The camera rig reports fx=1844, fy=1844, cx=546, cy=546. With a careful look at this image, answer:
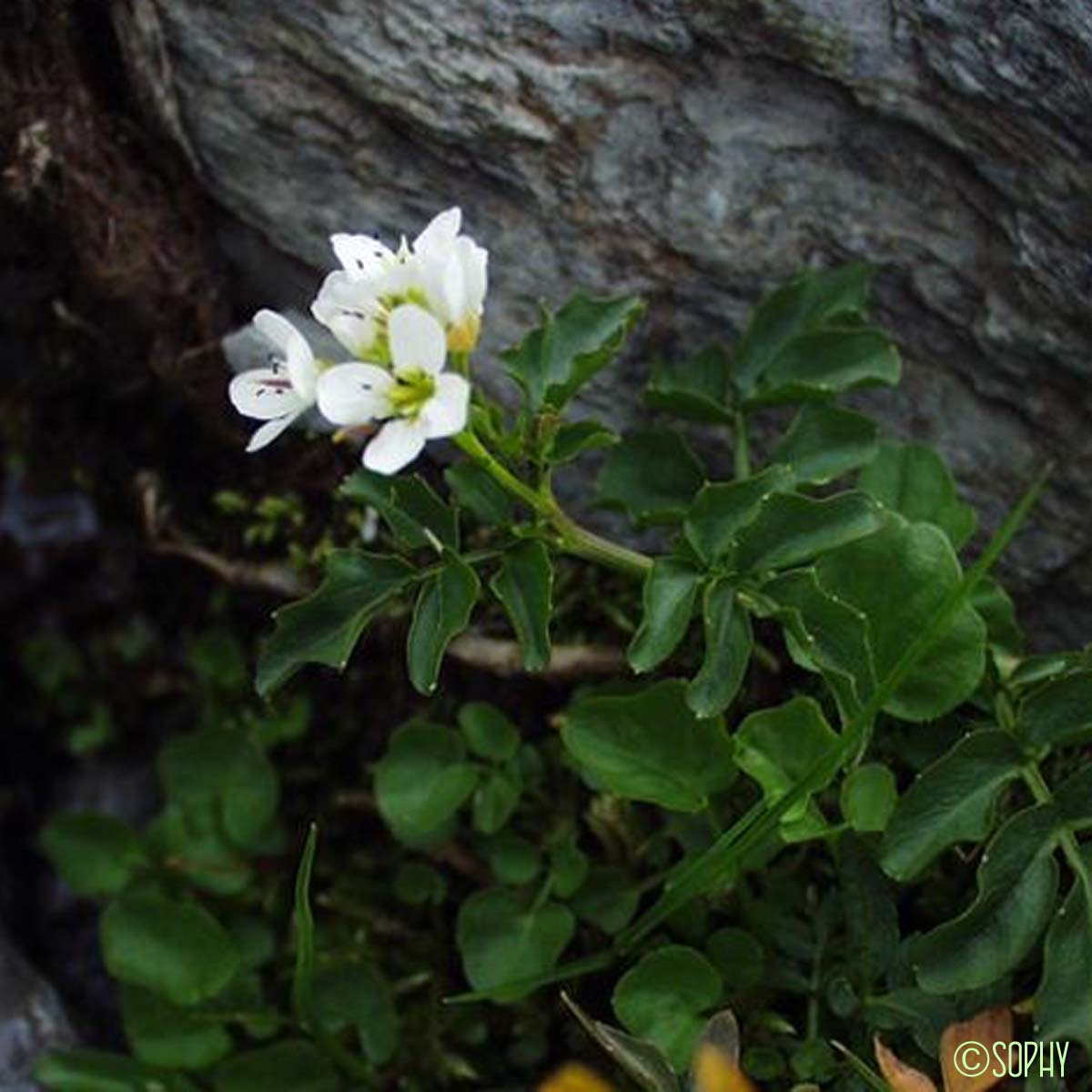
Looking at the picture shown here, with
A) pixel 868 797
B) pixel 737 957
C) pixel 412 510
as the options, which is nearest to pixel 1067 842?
pixel 868 797

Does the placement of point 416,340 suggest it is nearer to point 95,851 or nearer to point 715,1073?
point 715,1073

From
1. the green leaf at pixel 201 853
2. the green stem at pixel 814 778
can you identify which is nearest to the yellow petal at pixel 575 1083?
the green stem at pixel 814 778

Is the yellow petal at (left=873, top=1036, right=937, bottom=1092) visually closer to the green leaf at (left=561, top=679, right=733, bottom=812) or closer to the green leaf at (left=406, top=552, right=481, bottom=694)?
the green leaf at (left=561, top=679, right=733, bottom=812)

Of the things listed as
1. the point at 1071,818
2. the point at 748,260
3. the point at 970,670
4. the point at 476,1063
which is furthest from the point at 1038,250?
the point at 476,1063

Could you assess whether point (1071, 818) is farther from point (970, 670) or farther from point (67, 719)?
point (67, 719)

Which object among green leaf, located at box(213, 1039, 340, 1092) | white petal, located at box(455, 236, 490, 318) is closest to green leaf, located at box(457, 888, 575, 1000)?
green leaf, located at box(213, 1039, 340, 1092)
